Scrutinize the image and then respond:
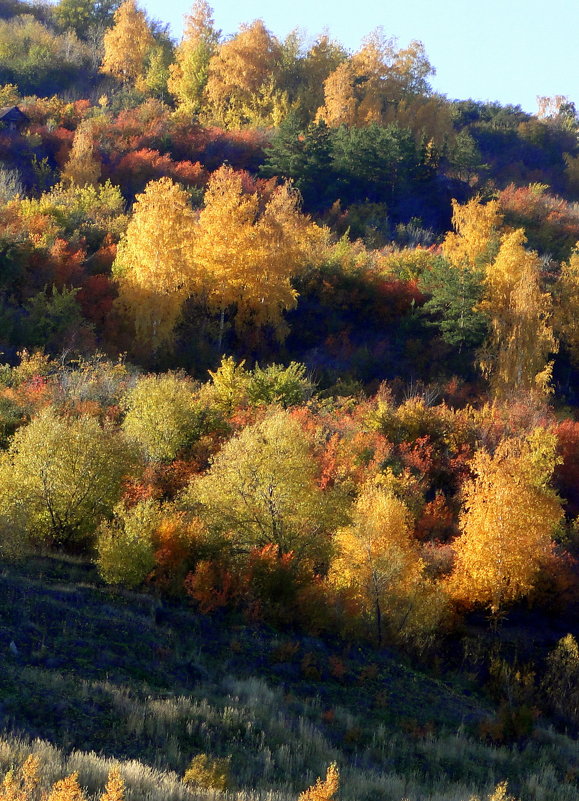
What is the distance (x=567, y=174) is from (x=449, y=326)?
4272 cm

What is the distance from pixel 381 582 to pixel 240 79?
176 ft

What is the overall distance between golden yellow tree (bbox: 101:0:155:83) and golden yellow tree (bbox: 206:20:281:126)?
6.39 meters

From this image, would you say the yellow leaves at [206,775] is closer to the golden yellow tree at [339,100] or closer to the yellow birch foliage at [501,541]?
the yellow birch foliage at [501,541]

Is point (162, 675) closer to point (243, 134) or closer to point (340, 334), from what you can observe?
point (340, 334)

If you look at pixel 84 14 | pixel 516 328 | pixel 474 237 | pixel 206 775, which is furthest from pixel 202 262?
pixel 84 14

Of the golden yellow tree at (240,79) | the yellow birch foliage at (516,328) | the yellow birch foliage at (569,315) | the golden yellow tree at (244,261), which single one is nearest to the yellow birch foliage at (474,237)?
the yellow birch foliage at (516,328)

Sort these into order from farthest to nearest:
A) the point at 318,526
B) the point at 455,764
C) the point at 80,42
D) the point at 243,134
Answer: the point at 80,42
the point at 243,134
the point at 318,526
the point at 455,764

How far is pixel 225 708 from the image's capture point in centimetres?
1416

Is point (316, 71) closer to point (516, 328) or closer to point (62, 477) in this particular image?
point (516, 328)

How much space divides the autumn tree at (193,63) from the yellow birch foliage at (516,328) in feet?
106

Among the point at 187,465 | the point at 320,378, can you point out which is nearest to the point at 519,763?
the point at 187,465

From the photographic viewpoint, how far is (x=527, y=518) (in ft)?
80.4

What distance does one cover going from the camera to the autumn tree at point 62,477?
21438 mm

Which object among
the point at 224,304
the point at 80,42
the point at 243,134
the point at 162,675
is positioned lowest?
the point at 162,675
